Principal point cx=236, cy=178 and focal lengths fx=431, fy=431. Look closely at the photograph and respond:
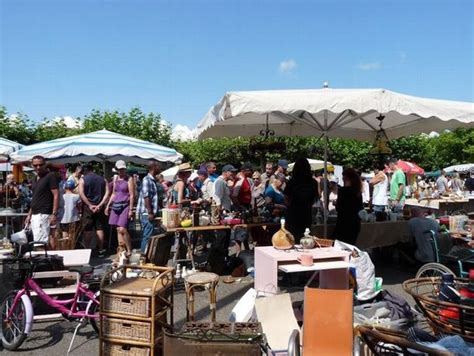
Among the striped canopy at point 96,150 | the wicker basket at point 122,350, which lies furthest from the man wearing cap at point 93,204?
the wicker basket at point 122,350

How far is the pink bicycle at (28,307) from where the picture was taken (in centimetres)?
400

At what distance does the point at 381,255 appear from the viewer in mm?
8156

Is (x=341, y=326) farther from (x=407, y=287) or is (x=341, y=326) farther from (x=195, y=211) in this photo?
(x=195, y=211)

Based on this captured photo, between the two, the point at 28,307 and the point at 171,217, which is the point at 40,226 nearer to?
the point at 171,217

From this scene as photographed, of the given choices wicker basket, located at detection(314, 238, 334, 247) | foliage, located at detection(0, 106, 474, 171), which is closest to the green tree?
foliage, located at detection(0, 106, 474, 171)

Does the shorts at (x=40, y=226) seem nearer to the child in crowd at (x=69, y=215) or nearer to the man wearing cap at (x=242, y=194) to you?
the child in crowd at (x=69, y=215)

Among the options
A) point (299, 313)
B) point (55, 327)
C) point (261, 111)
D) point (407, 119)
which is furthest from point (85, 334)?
point (407, 119)

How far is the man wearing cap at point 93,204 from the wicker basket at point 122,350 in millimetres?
5625

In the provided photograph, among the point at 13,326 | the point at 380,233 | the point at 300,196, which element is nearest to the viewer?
the point at 13,326

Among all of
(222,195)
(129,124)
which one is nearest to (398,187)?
(222,195)

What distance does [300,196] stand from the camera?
6086 mm

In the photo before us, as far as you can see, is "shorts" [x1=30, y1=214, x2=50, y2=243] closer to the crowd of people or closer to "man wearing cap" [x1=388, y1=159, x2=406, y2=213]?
the crowd of people

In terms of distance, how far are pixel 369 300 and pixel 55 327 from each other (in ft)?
11.5

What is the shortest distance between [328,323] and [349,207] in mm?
3342
